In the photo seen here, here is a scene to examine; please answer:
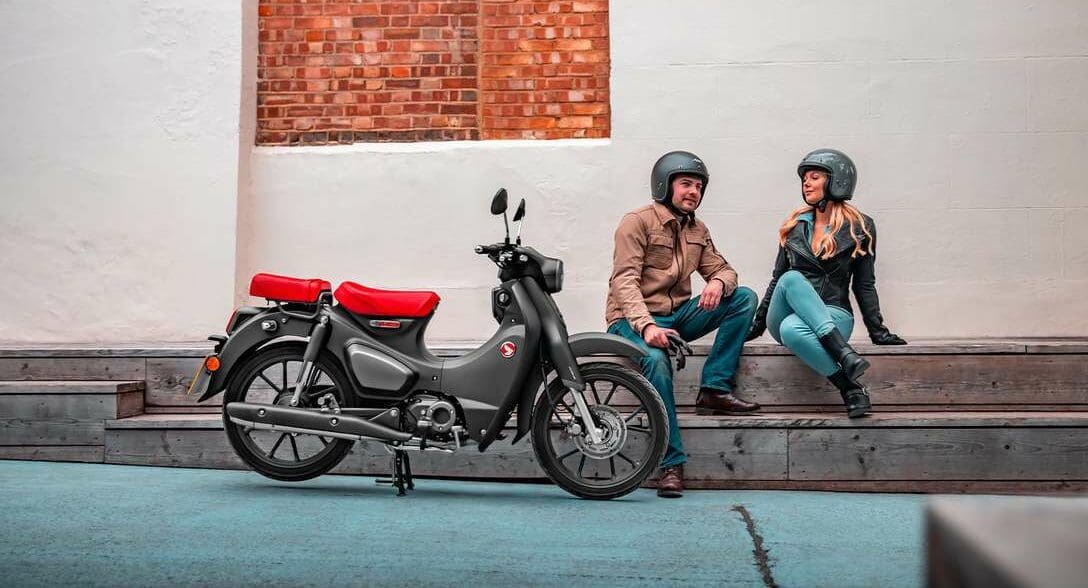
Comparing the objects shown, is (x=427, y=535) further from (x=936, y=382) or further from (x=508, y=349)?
(x=936, y=382)

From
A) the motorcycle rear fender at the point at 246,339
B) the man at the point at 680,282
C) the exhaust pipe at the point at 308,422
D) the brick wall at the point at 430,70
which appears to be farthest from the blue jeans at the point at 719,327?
the brick wall at the point at 430,70

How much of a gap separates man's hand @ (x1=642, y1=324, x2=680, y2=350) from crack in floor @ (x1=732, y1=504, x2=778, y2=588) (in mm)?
690

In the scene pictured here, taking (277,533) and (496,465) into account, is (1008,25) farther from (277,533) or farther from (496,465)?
(277,533)

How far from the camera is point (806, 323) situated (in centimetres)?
447

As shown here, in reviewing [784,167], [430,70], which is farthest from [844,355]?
[430,70]

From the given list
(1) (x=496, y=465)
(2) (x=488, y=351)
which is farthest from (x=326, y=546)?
(1) (x=496, y=465)

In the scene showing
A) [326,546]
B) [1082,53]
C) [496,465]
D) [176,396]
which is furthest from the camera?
[1082,53]

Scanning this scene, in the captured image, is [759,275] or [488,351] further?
[759,275]

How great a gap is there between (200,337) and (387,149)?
63.4 inches

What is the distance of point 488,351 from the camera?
13.7ft

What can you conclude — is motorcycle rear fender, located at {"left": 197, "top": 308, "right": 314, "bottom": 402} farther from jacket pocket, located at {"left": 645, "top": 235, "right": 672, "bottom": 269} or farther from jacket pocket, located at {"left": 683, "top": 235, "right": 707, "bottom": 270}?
jacket pocket, located at {"left": 683, "top": 235, "right": 707, "bottom": 270}

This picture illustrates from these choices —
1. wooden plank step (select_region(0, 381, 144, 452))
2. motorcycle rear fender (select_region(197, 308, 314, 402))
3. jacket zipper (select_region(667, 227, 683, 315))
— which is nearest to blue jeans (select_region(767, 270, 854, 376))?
jacket zipper (select_region(667, 227, 683, 315))

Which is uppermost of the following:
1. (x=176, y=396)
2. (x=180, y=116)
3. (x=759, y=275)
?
(x=180, y=116)

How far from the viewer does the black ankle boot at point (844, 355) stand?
4.31 meters
